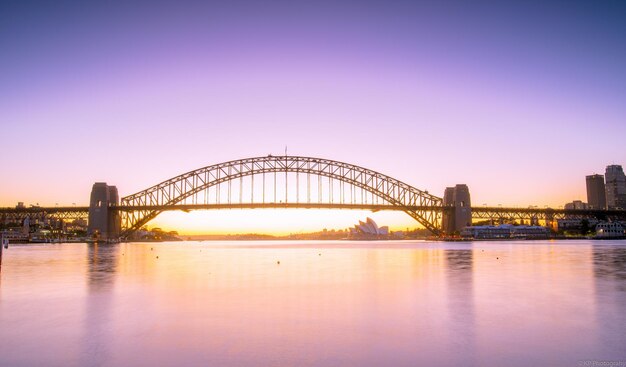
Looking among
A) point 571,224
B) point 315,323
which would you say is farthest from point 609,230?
point 315,323

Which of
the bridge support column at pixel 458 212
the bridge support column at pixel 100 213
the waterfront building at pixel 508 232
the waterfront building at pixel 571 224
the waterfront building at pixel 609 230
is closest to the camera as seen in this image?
the bridge support column at pixel 100 213

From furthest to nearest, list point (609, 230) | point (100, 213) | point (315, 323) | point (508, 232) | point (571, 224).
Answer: point (571, 224), point (508, 232), point (609, 230), point (100, 213), point (315, 323)

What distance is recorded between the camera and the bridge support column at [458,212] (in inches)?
4013

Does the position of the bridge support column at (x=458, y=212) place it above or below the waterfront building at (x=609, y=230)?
above

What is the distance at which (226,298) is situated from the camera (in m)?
15.9

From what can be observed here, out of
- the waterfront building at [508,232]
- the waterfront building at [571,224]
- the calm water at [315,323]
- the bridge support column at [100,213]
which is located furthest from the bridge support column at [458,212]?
the calm water at [315,323]

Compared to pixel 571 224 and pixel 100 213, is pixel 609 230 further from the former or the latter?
pixel 100 213

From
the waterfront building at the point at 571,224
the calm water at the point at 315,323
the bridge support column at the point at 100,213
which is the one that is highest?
the bridge support column at the point at 100,213

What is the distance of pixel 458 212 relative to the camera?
102 meters

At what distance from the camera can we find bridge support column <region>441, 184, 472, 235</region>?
101938mm

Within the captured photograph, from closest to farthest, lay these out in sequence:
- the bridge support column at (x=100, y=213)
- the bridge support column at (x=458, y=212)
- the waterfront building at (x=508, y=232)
→ the bridge support column at (x=100, y=213)
the bridge support column at (x=458, y=212)
the waterfront building at (x=508, y=232)

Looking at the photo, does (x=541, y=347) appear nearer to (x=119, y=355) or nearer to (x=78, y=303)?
(x=119, y=355)

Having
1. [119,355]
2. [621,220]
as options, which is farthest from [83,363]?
[621,220]

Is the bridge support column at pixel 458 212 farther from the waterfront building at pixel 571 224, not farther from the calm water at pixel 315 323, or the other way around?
the calm water at pixel 315 323
